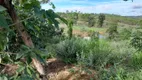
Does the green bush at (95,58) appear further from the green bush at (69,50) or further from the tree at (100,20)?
the tree at (100,20)

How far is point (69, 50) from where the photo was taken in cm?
436

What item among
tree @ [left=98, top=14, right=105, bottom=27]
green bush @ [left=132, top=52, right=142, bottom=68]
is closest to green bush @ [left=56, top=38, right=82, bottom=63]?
green bush @ [left=132, top=52, right=142, bottom=68]

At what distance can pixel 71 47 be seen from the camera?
442cm

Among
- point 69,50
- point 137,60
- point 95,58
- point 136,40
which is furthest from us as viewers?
point 136,40

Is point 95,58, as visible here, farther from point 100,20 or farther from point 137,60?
point 100,20

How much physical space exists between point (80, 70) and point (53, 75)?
1.52 feet

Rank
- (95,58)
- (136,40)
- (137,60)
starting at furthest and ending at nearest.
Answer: (136,40), (137,60), (95,58)

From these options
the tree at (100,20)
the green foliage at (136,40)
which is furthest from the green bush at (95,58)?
the tree at (100,20)

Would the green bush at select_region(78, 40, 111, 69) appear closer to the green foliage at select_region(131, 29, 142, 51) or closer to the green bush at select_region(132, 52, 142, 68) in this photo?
the green bush at select_region(132, 52, 142, 68)

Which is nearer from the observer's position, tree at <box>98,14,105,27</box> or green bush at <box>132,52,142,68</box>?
green bush at <box>132,52,142,68</box>

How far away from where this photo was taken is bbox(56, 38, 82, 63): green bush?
4.28 metres

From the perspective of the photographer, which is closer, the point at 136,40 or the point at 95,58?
the point at 95,58

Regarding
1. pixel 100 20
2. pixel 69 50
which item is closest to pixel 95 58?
pixel 69 50

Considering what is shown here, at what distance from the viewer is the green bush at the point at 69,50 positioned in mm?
4280
